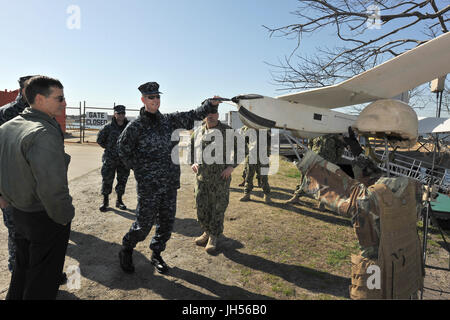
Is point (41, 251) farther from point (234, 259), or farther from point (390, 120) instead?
point (390, 120)

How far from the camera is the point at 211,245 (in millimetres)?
3635

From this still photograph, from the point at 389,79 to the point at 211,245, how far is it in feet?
9.31

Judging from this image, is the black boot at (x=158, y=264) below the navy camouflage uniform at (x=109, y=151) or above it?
below

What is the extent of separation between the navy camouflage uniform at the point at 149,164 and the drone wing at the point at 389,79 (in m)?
1.19

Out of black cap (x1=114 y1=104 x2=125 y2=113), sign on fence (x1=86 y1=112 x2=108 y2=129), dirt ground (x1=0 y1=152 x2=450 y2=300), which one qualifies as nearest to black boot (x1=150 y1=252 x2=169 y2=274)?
dirt ground (x1=0 y1=152 x2=450 y2=300)

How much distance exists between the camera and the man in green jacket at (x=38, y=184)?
1722 mm

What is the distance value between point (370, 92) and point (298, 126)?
609 mm

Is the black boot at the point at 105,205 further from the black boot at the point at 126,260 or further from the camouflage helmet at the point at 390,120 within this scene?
the camouflage helmet at the point at 390,120

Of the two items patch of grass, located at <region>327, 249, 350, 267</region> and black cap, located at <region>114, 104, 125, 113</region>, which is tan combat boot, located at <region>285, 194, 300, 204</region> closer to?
patch of grass, located at <region>327, 249, 350, 267</region>

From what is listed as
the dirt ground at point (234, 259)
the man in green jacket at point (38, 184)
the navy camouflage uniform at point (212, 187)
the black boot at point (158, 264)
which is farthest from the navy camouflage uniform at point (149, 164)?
the man in green jacket at point (38, 184)

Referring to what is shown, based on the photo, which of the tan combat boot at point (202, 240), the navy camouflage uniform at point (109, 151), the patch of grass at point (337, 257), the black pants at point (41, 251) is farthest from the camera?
the navy camouflage uniform at point (109, 151)

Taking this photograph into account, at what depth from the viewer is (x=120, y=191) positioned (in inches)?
209

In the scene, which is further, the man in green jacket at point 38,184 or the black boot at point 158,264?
the black boot at point 158,264
